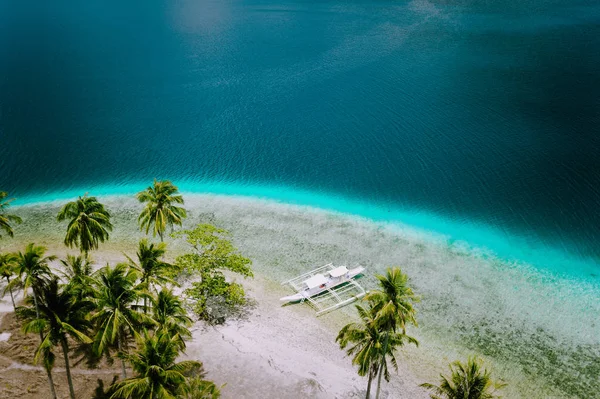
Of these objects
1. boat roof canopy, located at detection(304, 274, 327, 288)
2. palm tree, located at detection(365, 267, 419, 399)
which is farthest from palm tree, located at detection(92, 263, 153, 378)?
boat roof canopy, located at detection(304, 274, 327, 288)

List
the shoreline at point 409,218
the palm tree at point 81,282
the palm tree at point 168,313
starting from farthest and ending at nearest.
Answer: the shoreline at point 409,218 < the palm tree at point 168,313 < the palm tree at point 81,282

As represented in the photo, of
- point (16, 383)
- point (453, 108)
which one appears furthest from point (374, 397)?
point (453, 108)

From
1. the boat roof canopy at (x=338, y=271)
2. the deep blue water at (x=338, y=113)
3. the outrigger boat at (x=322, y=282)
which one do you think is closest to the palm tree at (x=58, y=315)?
the outrigger boat at (x=322, y=282)

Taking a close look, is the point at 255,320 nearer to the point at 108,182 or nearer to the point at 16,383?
the point at 16,383

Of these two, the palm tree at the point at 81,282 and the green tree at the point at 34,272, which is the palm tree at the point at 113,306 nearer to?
the palm tree at the point at 81,282

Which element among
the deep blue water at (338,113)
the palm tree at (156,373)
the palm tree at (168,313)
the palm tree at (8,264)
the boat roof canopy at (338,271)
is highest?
the deep blue water at (338,113)

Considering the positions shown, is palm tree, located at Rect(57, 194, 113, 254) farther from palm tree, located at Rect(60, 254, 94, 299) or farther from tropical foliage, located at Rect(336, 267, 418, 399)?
tropical foliage, located at Rect(336, 267, 418, 399)

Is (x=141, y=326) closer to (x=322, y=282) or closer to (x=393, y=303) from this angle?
(x=393, y=303)

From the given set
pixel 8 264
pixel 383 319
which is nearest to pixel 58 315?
pixel 8 264
